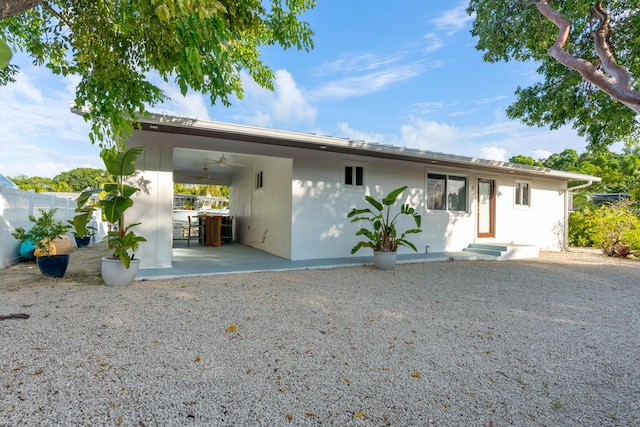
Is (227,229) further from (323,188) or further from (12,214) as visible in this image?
(12,214)

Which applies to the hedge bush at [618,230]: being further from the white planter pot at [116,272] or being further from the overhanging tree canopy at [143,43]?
the white planter pot at [116,272]

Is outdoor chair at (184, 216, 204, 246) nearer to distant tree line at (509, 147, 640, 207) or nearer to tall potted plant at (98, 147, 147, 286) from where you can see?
tall potted plant at (98, 147, 147, 286)

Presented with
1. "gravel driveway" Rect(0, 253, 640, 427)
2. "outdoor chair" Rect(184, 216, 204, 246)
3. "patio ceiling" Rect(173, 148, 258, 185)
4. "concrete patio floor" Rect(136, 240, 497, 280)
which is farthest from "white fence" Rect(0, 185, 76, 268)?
"outdoor chair" Rect(184, 216, 204, 246)

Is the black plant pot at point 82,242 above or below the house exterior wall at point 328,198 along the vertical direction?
below

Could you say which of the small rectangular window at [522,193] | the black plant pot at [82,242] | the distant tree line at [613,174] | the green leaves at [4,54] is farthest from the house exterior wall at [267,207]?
the distant tree line at [613,174]

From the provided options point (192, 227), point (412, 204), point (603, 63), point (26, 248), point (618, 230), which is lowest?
point (26, 248)

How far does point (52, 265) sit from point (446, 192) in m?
9.70

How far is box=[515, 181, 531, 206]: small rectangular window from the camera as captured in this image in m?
11.2

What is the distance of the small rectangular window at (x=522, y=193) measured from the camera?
11.2 m

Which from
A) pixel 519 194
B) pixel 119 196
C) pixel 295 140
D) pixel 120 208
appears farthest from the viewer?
pixel 519 194

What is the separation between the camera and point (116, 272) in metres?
4.91

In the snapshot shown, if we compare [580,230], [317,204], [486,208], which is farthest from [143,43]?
[580,230]

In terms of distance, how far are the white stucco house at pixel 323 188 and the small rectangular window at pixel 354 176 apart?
0.09 ft

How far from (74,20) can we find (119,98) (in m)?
2.09
